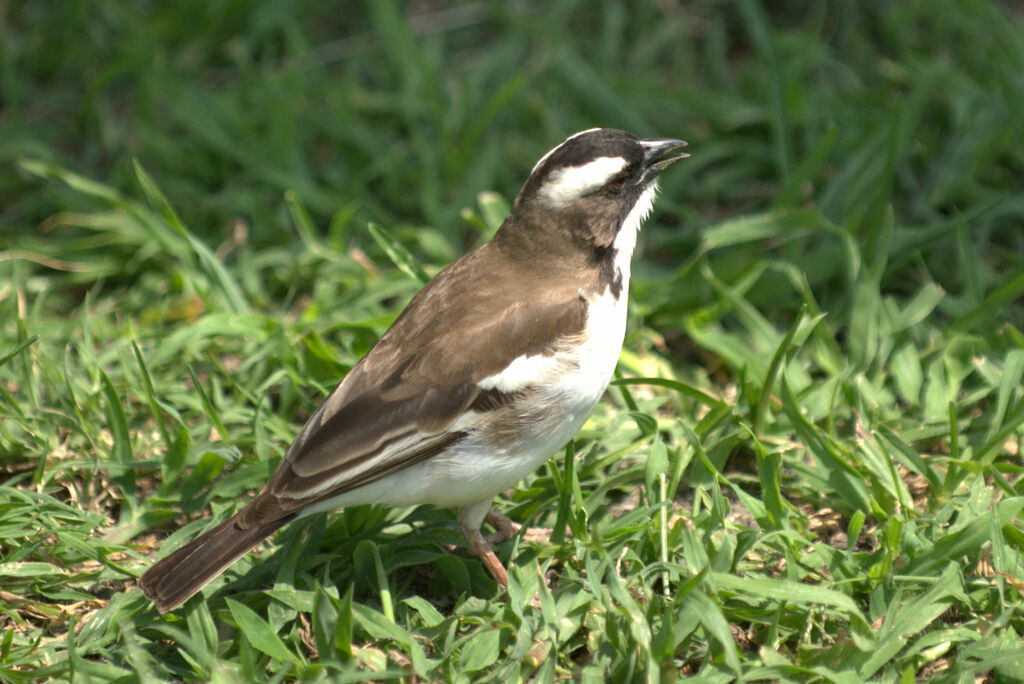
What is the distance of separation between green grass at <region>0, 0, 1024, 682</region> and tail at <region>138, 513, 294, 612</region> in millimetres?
175

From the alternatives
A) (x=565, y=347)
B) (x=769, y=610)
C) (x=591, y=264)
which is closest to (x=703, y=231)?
(x=591, y=264)

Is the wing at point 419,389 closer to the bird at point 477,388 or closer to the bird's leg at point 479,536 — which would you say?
the bird at point 477,388

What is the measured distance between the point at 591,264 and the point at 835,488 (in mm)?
1352

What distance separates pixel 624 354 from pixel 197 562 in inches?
90.7

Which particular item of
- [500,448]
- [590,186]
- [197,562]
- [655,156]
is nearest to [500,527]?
[500,448]

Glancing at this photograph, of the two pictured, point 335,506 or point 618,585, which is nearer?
point 618,585

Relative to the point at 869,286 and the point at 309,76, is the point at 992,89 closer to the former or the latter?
the point at 869,286

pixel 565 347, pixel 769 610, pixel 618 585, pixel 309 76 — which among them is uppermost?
pixel 309 76

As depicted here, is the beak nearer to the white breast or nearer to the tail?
the white breast

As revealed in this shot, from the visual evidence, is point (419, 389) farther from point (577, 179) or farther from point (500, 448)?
point (577, 179)

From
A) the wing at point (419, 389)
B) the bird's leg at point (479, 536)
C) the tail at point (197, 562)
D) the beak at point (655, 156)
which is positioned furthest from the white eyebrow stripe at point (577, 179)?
the tail at point (197, 562)

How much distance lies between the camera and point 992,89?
6641mm

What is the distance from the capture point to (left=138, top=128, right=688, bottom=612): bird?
4.10 m

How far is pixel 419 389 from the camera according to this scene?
4238 mm
